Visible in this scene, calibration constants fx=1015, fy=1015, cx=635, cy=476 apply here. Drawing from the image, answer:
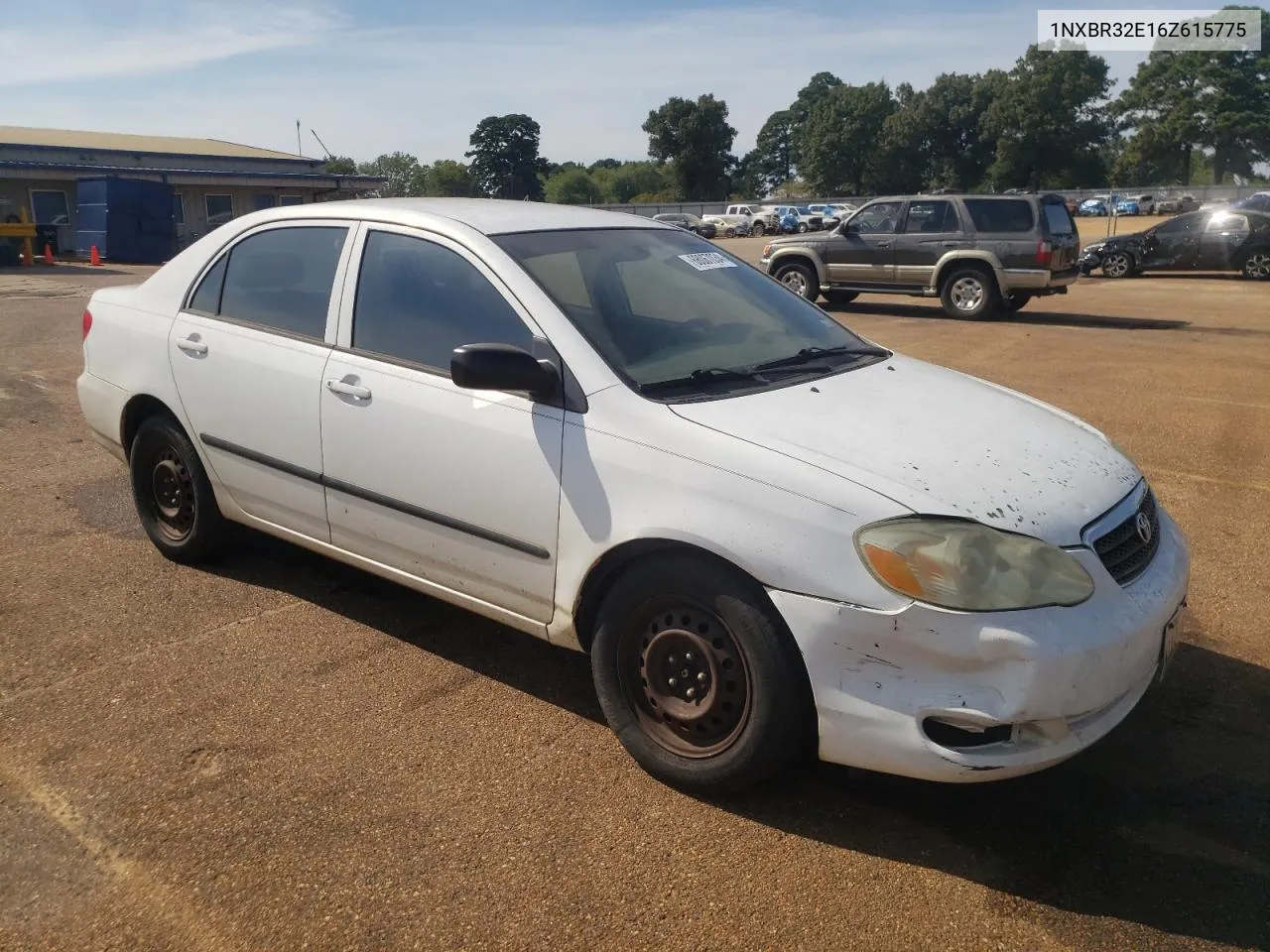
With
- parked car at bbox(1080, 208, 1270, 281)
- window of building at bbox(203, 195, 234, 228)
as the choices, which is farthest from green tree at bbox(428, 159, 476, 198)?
parked car at bbox(1080, 208, 1270, 281)

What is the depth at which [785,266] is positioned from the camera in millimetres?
16328

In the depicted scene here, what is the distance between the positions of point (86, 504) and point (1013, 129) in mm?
83032

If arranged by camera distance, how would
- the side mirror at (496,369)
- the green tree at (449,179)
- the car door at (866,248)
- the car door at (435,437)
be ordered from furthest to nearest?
the green tree at (449,179), the car door at (866,248), the car door at (435,437), the side mirror at (496,369)

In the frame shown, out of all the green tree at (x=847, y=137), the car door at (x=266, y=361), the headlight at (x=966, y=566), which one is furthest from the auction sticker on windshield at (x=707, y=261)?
the green tree at (x=847, y=137)

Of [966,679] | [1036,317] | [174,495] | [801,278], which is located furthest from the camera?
[801,278]

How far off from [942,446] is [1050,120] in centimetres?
8303

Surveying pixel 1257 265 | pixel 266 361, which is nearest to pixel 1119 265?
pixel 1257 265

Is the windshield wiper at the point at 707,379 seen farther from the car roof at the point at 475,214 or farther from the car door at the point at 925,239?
the car door at the point at 925,239

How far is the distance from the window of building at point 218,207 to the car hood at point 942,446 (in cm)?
3764

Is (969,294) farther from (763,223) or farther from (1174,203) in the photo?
(1174,203)

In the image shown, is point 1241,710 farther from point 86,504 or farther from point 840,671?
point 86,504

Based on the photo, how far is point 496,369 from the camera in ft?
9.92

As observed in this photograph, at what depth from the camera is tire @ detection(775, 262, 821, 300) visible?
16141 mm

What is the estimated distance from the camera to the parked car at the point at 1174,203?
48.2 metres
